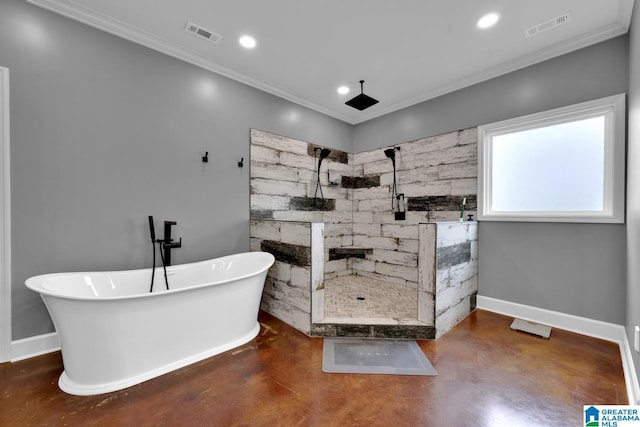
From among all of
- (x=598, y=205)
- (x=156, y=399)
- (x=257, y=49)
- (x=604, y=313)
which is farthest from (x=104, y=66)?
(x=604, y=313)

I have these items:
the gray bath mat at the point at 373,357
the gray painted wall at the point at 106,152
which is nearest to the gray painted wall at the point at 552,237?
the gray bath mat at the point at 373,357

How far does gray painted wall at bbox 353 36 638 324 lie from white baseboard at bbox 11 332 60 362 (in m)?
4.17

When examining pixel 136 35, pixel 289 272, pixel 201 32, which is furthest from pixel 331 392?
pixel 136 35

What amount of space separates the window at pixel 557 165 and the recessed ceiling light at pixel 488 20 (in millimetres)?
1051

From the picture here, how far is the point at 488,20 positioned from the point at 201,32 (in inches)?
99.9

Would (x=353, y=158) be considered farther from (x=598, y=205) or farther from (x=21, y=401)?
(x=21, y=401)

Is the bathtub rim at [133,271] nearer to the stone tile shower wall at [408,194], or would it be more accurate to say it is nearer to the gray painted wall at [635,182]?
the stone tile shower wall at [408,194]

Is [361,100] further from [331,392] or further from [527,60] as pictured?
[331,392]

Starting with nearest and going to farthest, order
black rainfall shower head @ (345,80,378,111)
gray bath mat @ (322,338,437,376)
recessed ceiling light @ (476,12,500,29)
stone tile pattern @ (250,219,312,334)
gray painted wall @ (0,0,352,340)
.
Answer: gray bath mat @ (322,338,437,376), gray painted wall @ (0,0,352,340), recessed ceiling light @ (476,12,500,29), stone tile pattern @ (250,219,312,334), black rainfall shower head @ (345,80,378,111)

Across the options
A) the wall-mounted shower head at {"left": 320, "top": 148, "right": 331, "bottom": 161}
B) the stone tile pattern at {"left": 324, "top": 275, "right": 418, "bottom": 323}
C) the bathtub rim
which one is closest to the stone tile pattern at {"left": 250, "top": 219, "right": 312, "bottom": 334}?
the bathtub rim

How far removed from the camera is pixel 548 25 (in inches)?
86.7

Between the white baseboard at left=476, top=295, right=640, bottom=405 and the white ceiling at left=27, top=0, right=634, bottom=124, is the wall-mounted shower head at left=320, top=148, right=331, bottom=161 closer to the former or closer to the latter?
the white ceiling at left=27, top=0, right=634, bottom=124

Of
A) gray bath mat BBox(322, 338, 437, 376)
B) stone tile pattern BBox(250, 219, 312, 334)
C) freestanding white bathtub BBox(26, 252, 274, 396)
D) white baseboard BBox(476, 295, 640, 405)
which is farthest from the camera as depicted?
stone tile pattern BBox(250, 219, 312, 334)

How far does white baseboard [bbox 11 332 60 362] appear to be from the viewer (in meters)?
1.90
